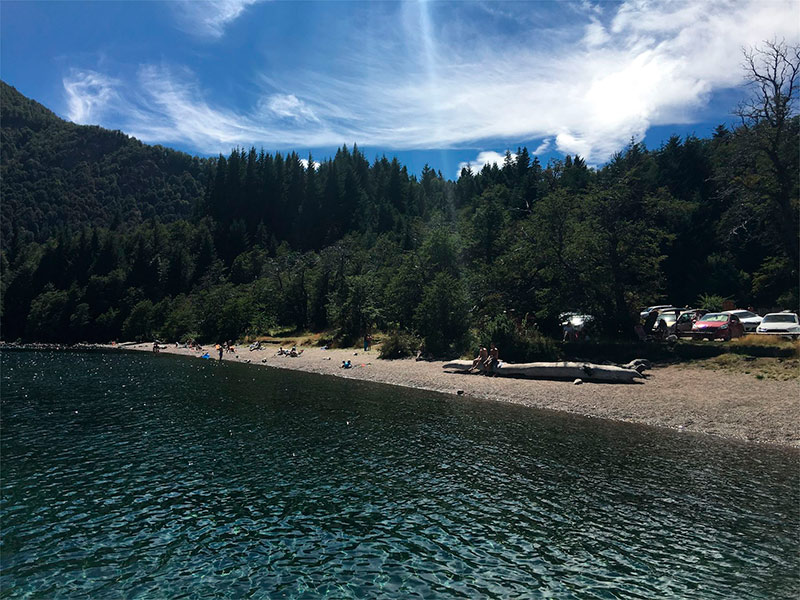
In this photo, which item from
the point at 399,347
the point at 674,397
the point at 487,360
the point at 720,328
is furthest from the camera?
the point at 399,347

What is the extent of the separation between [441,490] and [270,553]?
20.1 feet

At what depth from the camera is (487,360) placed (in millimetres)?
38625

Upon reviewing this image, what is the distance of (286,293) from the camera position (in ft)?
291

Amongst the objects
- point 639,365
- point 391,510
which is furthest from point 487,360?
point 391,510

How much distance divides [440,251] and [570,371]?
3517 cm

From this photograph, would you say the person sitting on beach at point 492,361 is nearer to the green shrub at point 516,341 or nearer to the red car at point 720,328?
the green shrub at point 516,341

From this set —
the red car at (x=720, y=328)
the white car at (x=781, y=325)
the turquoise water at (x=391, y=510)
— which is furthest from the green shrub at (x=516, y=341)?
the white car at (x=781, y=325)

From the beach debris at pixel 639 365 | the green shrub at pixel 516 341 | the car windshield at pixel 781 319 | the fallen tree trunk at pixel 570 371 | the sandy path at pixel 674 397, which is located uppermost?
the car windshield at pixel 781 319

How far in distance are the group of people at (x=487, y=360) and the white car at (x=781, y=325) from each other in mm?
21016

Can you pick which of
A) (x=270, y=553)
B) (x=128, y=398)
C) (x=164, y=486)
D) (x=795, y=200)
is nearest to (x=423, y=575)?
(x=270, y=553)

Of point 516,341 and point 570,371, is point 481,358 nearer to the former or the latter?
point 516,341

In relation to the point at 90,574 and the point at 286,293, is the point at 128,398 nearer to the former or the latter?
the point at 90,574

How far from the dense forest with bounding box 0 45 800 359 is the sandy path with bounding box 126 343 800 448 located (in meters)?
7.52

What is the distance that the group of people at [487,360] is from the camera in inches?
1505
